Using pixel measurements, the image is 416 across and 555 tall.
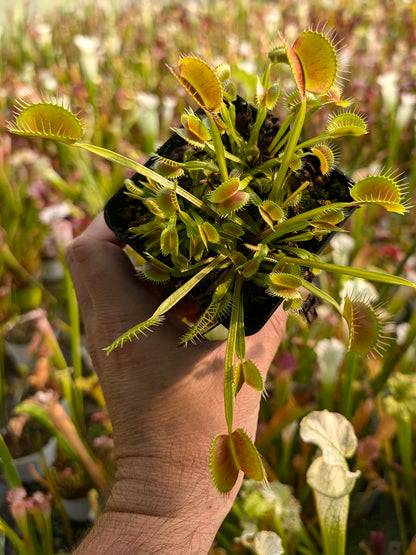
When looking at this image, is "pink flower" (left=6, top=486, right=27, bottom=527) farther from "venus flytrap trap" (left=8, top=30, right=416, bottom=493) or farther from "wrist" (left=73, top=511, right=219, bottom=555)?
"venus flytrap trap" (left=8, top=30, right=416, bottom=493)

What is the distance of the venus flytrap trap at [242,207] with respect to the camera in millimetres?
367

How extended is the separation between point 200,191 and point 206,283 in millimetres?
92

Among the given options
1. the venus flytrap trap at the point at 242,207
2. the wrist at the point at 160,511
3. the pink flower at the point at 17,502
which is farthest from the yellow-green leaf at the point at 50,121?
the pink flower at the point at 17,502

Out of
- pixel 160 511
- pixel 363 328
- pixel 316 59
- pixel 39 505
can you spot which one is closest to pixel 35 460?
pixel 39 505

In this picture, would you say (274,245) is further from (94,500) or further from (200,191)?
(94,500)

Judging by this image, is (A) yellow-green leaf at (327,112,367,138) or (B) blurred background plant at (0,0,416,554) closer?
(A) yellow-green leaf at (327,112,367,138)

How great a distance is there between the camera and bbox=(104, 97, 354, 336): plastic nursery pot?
1.48 feet

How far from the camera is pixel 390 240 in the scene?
1.07m

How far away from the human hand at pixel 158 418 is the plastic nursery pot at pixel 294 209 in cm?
7

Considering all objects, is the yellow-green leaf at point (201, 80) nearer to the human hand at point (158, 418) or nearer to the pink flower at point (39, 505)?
the human hand at point (158, 418)

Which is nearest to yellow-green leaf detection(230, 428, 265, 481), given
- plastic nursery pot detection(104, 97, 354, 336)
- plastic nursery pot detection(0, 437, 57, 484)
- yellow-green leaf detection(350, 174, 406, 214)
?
plastic nursery pot detection(104, 97, 354, 336)

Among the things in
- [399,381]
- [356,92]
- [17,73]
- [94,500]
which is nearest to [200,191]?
[399,381]

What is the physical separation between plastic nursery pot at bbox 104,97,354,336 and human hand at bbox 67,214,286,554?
67 millimetres

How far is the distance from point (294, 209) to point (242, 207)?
56mm
